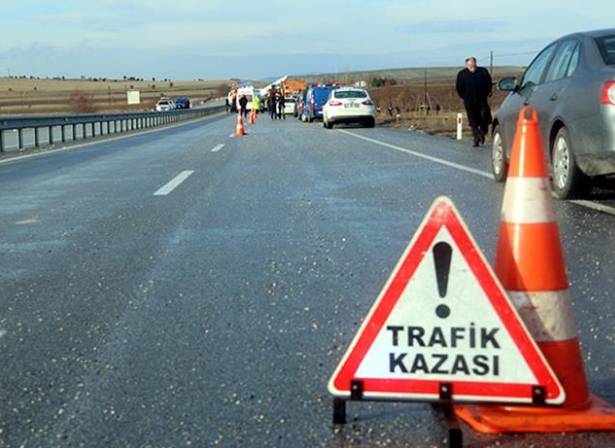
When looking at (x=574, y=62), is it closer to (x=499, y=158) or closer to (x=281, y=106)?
(x=499, y=158)

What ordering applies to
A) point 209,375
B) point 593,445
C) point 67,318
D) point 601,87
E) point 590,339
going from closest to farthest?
point 593,445 < point 209,375 < point 590,339 < point 67,318 < point 601,87

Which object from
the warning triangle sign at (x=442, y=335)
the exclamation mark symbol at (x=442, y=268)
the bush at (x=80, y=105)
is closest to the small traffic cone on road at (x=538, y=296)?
the warning triangle sign at (x=442, y=335)

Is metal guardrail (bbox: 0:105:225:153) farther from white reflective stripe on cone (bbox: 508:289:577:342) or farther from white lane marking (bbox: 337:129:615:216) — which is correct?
white reflective stripe on cone (bbox: 508:289:577:342)

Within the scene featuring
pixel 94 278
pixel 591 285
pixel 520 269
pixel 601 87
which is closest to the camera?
pixel 520 269

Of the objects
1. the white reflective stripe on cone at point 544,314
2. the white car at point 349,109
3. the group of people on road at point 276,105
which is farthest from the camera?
the group of people on road at point 276,105

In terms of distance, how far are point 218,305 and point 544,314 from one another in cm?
230

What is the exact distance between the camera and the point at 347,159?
605 inches

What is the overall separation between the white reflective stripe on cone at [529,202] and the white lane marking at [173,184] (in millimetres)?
7589

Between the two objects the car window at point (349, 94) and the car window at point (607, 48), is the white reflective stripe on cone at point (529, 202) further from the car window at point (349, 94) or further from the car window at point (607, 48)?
the car window at point (349, 94)

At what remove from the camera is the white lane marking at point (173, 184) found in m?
10.7

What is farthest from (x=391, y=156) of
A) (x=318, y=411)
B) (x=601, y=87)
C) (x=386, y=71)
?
(x=386, y=71)

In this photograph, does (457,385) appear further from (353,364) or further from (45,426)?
(45,426)

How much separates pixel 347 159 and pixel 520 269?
12.3 metres

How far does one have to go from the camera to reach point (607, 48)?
8266 millimetres
